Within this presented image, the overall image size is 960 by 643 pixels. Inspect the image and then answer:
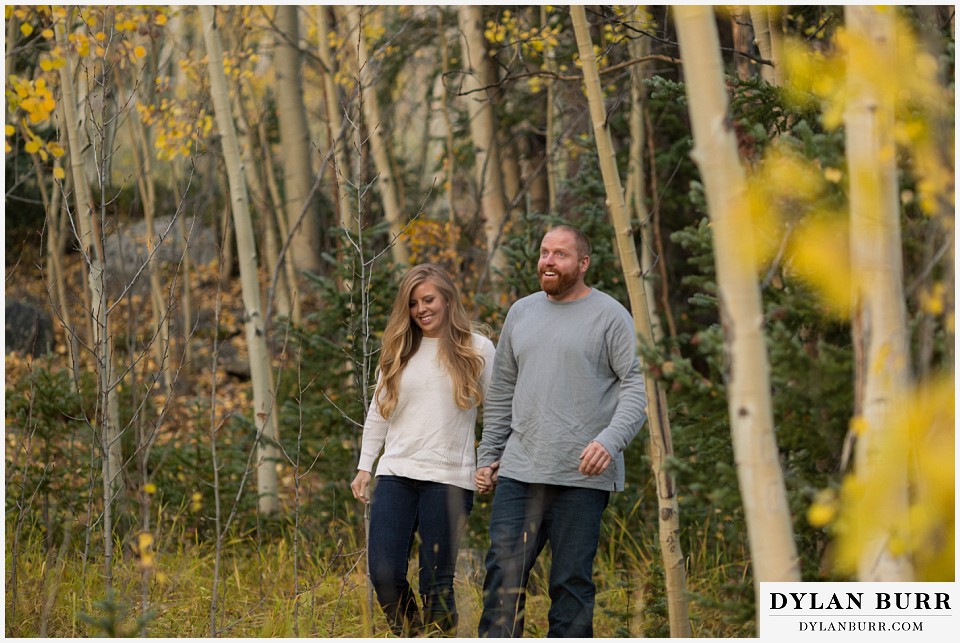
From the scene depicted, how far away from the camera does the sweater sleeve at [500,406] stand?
12.4ft

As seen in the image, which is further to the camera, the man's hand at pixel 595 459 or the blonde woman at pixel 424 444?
the blonde woman at pixel 424 444

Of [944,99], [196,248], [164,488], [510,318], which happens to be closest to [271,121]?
[196,248]

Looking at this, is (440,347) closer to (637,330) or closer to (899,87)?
(637,330)

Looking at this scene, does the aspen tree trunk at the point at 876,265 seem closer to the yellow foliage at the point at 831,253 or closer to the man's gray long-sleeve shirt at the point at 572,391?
the yellow foliage at the point at 831,253

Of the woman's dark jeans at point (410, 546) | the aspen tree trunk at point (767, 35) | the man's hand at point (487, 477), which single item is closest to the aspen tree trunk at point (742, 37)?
the aspen tree trunk at point (767, 35)

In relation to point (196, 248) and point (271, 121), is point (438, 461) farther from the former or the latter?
point (196, 248)

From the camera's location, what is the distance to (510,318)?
12.6 ft

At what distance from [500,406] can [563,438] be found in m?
0.39

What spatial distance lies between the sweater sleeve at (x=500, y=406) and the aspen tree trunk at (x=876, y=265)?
1.86 meters

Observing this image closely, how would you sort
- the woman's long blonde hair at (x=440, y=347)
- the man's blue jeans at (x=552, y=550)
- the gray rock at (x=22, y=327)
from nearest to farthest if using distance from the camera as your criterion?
1. the man's blue jeans at (x=552, y=550)
2. the woman's long blonde hair at (x=440, y=347)
3. the gray rock at (x=22, y=327)

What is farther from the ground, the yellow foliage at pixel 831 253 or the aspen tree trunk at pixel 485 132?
the aspen tree trunk at pixel 485 132

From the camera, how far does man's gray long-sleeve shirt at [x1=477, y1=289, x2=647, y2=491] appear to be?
3.48m

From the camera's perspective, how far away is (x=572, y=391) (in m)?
3.54

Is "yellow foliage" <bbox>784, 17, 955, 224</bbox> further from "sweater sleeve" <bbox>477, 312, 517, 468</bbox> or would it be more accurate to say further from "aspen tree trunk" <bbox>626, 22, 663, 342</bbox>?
"aspen tree trunk" <bbox>626, 22, 663, 342</bbox>
